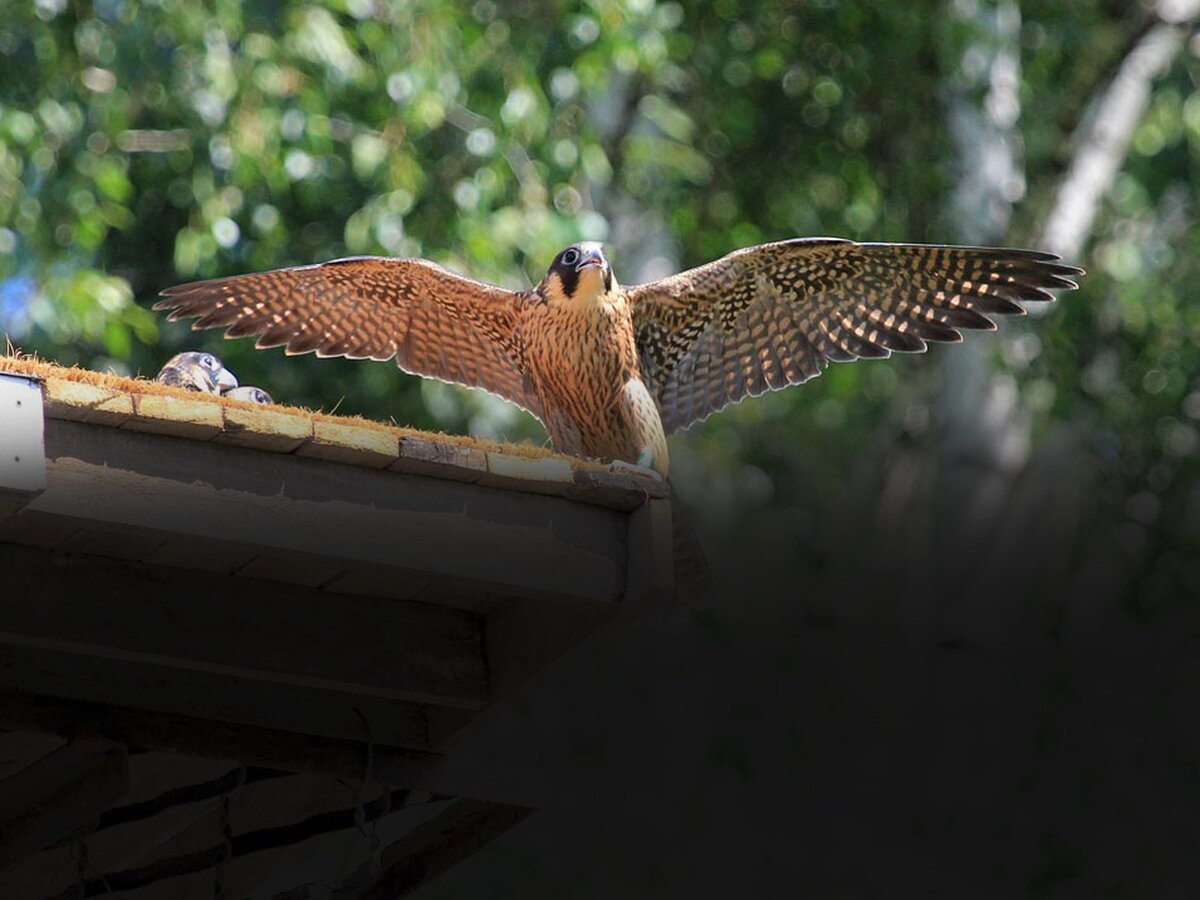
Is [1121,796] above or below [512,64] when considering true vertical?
below

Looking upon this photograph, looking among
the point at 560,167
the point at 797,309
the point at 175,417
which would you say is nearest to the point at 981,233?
the point at 560,167

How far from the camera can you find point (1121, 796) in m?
12.5

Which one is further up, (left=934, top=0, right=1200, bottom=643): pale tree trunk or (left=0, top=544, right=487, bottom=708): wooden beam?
(left=0, top=544, right=487, bottom=708): wooden beam

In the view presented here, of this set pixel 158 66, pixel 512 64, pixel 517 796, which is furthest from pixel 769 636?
pixel 517 796

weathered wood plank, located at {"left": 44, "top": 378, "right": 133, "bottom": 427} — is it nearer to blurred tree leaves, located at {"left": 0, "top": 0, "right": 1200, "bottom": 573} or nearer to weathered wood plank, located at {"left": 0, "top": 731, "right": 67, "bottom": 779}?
weathered wood plank, located at {"left": 0, "top": 731, "right": 67, "bottom": 779}

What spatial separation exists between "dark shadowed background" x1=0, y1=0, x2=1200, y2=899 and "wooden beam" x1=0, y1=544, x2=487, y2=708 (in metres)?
6.28

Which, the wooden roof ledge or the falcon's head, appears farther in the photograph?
the falcon's head

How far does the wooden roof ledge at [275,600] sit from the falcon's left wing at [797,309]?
2.62 m

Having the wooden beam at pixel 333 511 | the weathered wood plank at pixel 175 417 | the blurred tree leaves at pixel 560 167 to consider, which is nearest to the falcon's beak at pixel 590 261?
the blurred tree leaves at pixel 560 167

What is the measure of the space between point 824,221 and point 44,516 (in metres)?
11.9

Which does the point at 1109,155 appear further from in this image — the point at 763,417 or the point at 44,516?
the point at 44,516

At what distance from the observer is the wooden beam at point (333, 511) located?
3133 millimetres

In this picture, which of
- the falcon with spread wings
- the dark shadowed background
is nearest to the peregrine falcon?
the falcon with spread wings

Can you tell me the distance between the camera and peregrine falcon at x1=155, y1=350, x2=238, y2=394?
4.47m
